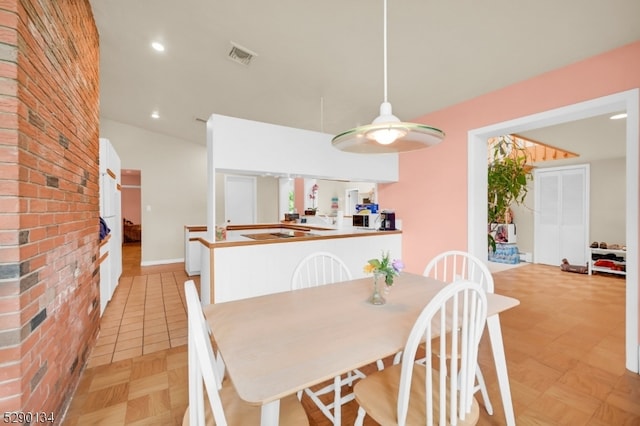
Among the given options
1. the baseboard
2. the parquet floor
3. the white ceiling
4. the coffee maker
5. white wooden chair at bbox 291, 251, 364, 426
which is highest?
the white ceiling

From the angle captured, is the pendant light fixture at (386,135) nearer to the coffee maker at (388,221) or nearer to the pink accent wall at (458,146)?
the pink accent wall at (458,146)

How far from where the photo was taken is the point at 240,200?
7.00 m

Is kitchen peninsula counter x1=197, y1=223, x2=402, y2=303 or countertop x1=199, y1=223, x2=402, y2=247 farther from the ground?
countertop x1=199, y1=223, x2=402, y2=247

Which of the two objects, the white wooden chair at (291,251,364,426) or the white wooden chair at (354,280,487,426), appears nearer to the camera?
the white wooden chair at (354,280,487,426)

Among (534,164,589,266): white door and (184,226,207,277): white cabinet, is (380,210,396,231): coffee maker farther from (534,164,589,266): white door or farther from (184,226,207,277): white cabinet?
(534,164,589,266): white door

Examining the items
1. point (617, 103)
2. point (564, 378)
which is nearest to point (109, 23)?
point (617, 103)

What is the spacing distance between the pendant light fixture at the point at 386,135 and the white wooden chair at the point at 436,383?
713 mm

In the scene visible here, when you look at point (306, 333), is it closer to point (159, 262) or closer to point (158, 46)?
point (158, 46)

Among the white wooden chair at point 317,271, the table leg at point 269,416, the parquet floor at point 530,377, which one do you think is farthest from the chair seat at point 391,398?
the white wooden chair at point 317,271

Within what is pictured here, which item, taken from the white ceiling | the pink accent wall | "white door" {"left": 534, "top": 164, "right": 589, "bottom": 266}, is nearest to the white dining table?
the pink accent wall

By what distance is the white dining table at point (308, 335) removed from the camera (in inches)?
32.2

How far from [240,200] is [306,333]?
20.6ft

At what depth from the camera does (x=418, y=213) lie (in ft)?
11.4

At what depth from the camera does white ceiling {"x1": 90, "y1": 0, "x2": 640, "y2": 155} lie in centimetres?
176
